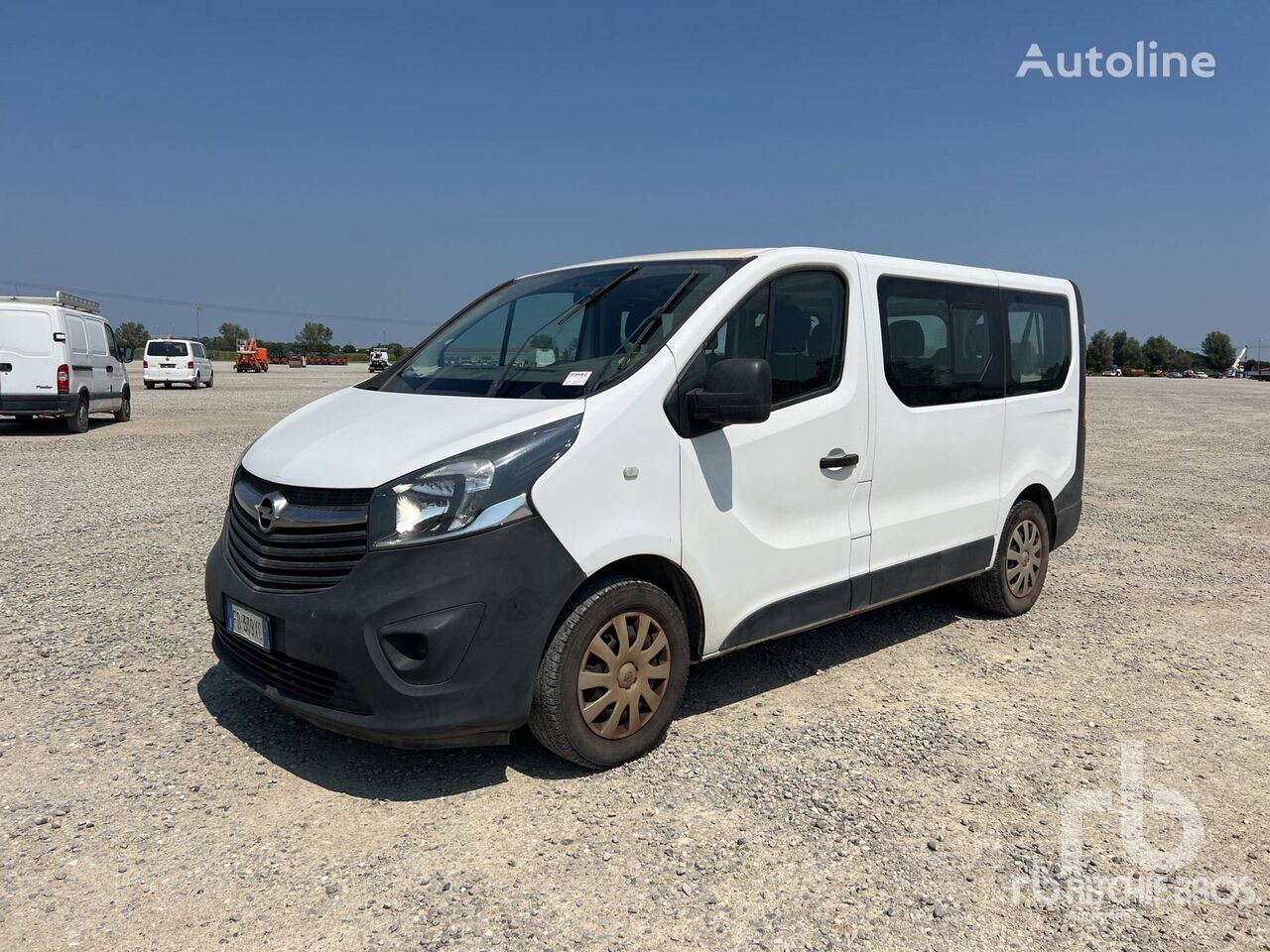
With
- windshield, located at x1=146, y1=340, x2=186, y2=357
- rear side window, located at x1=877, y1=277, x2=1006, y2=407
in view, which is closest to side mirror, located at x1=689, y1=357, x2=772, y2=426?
rear side window, located at x1=877, y1=277, x2=1006, y2=407

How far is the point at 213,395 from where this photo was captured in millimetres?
29953

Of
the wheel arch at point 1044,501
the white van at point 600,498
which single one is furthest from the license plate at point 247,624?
the wheel arch at point 1044,501

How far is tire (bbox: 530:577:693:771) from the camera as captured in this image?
3.47 metres

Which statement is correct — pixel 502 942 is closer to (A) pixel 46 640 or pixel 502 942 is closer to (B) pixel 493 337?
(B) pixel 493 337

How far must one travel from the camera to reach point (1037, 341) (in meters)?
6.01

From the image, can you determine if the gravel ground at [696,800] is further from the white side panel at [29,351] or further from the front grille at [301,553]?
the white side panel at [29,351]

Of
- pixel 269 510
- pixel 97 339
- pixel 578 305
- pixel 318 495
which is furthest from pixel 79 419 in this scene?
pixel 318 495

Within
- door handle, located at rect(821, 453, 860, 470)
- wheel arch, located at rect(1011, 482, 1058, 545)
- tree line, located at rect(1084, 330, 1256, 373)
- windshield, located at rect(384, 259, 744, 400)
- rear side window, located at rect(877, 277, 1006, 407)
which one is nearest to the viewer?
windshield, located at rect(384, 259, 744, 400)

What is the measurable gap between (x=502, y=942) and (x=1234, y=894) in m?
2.26

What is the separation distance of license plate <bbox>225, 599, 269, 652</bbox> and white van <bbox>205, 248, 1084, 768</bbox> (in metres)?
0.01

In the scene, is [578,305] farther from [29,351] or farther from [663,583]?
[29,351]

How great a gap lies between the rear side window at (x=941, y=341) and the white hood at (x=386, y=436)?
2.00 m

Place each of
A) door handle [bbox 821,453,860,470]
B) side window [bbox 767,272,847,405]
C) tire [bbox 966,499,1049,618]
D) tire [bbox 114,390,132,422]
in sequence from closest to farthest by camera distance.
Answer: side window [bbox 767,272,847,405] → door handle [bbox 821,453,860,470] → tire [bbox 966,499,1049,618] → tire [bbox 114,390,132,422]

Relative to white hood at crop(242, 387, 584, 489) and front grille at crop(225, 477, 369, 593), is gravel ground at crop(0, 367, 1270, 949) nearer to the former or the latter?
front grille at crop(225, 477, 369, 593)
